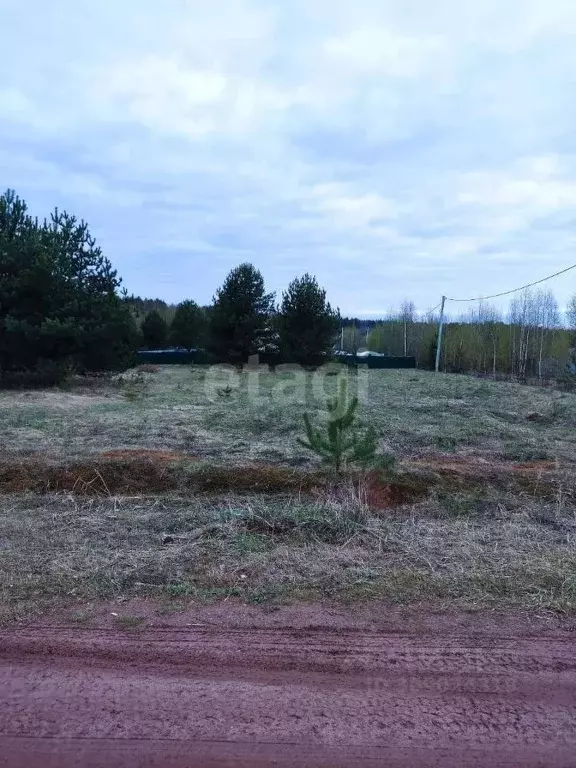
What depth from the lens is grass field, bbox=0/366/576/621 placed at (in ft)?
13.4

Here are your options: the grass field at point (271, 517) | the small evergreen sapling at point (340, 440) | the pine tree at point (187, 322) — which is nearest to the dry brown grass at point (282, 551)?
the grass field at point (271, 517)

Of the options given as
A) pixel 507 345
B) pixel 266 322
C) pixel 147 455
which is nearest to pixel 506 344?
pixel 507 345

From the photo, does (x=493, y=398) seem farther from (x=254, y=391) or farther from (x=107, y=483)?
(x=107, y=483)

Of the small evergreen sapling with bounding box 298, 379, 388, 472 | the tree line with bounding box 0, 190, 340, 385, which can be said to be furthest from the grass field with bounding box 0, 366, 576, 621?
the tree line with bounding box 0, 190, 340, 385

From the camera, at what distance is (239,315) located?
2991cm

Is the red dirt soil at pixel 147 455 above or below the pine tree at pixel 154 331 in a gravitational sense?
below

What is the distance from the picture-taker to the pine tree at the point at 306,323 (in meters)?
30.9

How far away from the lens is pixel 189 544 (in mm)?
4910

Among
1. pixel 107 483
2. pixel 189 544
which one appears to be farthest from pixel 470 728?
pixel 107 483

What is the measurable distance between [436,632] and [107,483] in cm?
441

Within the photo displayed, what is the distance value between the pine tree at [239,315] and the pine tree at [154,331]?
13.6 m

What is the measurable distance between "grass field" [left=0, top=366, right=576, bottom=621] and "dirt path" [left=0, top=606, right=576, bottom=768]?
17.6 inches

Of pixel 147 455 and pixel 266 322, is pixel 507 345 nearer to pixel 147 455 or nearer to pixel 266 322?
pixel 266 322

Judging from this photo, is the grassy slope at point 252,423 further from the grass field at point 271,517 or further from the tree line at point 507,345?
the tree line at point 507,345
